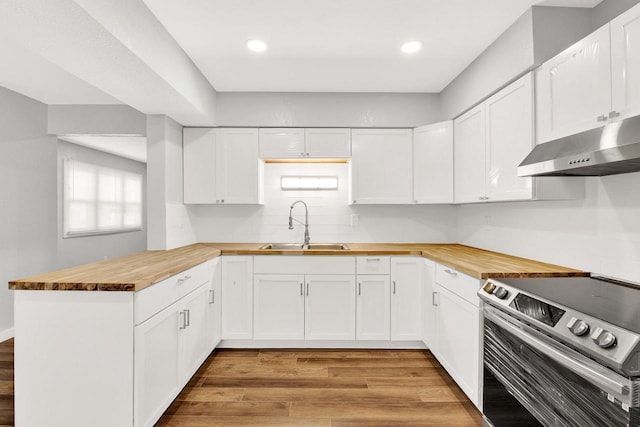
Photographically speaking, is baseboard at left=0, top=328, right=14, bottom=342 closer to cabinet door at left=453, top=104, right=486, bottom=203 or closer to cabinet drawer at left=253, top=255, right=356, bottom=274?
cabinet drawer at left=253, top=255, right=356, bottom=274

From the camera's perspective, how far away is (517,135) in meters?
2.10

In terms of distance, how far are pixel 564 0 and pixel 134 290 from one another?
9.40 ft

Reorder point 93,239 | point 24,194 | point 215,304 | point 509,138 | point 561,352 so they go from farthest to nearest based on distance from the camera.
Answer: point 93,239, point 24,194, point 215,304, point 509,138, point 561,352

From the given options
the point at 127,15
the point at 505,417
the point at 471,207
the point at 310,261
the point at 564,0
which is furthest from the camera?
the point at 471,207

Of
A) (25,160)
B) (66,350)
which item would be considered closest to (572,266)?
(66,350)

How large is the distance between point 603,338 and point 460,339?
1.23m

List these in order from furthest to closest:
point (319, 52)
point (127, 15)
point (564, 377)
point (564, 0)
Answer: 1. point (319, 52)
2. point (564, 0)
3. point (127, 15)
4. point (564, 377)

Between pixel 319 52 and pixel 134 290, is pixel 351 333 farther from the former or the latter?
pixel 319 52

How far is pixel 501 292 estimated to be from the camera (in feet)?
5.54

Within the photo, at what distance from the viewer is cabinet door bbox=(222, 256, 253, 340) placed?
9.83 feet

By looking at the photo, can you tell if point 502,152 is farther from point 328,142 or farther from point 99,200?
point 99,200

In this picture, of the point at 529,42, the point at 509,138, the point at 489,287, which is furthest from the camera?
the point at 509,138

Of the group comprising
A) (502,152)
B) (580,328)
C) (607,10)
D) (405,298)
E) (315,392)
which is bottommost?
(315,392)

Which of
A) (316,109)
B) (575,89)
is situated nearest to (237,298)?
(316,109)
